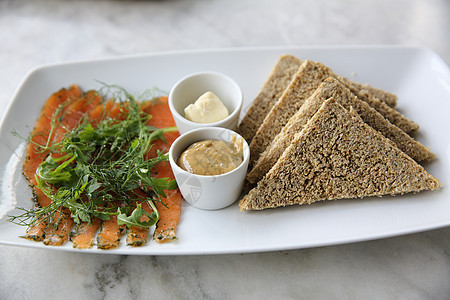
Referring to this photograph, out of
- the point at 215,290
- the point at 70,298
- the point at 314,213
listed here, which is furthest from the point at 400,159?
the point at 70,298

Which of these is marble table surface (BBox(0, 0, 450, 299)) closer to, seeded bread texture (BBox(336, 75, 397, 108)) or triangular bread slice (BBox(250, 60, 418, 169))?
triangular bread slice (BBox(250, 60, 418, 169))

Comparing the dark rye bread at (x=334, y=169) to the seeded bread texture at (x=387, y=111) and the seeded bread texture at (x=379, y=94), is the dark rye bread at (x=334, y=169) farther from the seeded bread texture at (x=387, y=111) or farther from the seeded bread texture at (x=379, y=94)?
the seeded bread texture at (x=379, y=94)

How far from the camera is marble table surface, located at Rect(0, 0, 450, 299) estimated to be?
2.66 meters

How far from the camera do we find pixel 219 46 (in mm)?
5008

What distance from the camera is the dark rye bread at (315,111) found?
9.54ft

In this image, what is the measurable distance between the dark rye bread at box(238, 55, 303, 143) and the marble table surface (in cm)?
110

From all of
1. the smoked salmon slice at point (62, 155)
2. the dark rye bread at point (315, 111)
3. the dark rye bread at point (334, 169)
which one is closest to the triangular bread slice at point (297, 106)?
the dark rye bread at point (315, 111)

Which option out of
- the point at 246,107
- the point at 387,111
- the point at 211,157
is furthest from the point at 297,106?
the point at 211,157

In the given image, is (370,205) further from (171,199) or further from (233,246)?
(171,199)

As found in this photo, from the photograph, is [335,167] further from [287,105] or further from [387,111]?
[387,111]

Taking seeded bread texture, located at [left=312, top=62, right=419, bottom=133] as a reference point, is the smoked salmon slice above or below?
below

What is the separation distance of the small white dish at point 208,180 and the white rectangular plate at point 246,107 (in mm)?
101

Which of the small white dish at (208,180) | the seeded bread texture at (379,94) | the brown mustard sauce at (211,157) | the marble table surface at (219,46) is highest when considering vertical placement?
the seeded bread texture at (379,94)

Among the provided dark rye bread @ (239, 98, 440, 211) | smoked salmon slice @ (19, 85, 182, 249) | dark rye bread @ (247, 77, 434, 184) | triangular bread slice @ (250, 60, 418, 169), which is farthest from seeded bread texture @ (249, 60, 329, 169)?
smoked salmon slice @ (19, 85, 182, 249)
